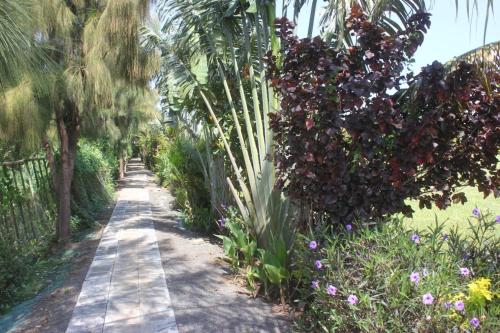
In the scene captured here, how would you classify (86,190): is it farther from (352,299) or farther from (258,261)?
(352,299)

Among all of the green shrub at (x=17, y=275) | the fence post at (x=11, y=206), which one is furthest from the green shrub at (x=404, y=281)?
the fence post at (x=11, y=206)

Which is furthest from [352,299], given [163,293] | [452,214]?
[452,214]

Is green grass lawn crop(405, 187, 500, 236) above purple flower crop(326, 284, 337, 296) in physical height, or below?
below

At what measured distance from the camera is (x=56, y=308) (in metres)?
4.41

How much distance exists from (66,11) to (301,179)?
4.84 m

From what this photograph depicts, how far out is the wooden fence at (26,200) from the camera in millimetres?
5891

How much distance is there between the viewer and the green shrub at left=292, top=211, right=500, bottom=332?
7.88 feet

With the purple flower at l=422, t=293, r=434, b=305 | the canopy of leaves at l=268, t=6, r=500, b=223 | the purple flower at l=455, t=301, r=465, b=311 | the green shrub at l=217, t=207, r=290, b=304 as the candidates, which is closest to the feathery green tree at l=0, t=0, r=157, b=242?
the green shrub at l=217, t=207, r=290, b=304

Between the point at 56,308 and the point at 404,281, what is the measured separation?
3497 mm

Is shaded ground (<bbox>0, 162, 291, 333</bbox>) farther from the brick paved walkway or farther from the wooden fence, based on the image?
the wooden fence

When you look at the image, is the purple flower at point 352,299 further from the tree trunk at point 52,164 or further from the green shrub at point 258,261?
the tree trunk at point 52,164

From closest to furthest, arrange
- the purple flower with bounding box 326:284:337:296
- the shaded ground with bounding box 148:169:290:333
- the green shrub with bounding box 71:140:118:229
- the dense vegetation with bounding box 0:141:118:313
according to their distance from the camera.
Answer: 1. the purple flower with bounding box 326:284:337:296
2. the shaded ground with bounding box 148:169:290:333
3. the dense vegetation with bounding box 0:141:118:313
4. the green shrub with bounding box 71:140:118:229

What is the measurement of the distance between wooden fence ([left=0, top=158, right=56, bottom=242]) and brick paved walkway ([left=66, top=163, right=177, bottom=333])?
106 centimetres

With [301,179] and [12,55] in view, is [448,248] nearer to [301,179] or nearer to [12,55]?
[301,179]
